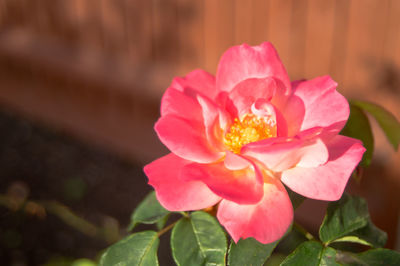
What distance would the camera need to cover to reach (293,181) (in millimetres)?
586

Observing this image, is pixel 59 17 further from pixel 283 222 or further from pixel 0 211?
pixel 283 222

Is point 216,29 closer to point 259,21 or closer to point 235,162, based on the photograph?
point 259,21

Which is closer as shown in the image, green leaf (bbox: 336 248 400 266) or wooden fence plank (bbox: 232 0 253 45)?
green leaf (bbox: 336 248 400 266)

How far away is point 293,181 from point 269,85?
0.14 m

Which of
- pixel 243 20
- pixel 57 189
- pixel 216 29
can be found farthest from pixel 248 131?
pixel 57 189

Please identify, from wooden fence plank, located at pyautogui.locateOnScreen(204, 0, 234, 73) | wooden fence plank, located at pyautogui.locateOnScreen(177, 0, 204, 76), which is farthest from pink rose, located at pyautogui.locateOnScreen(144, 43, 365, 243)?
wooden fence plank, located at pyautogui.locateOnScreen(177, 0, 204, 76)

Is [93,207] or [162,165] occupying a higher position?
[162,165]

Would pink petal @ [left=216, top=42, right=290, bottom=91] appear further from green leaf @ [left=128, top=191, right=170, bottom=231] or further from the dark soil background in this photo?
the dark soil background

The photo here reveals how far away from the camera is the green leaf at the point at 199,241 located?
62cm

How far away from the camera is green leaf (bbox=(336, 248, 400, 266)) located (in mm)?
605

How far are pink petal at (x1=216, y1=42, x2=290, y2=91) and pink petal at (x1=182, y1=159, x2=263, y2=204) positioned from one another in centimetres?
13

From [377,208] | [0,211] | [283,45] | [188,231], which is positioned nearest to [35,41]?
[0,211]

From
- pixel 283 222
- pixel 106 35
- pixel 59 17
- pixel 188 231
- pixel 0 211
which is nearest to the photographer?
pixel 283 222

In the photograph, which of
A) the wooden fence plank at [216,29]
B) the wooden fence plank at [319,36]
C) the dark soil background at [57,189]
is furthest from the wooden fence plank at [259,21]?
the dark soil background at [57,189]
